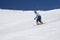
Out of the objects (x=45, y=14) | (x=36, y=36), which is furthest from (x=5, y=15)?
(x=36, y=36)

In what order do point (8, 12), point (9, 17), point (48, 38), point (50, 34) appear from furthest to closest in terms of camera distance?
point (8, 12), point (9, 17), point (50, 34), point (48, 38)

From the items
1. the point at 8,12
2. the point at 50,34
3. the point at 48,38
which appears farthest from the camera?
the point at 8,12

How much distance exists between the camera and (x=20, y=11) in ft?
86.8

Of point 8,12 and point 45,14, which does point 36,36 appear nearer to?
point 45,14

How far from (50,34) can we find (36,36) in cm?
76

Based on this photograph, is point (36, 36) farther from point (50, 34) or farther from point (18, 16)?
point (18, 16)

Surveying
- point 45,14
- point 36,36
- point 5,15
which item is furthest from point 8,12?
point 36,36

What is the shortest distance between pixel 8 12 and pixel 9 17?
1.94 metres

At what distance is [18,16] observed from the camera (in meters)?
26.1

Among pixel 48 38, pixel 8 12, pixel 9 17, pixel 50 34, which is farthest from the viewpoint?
pixel 8 12

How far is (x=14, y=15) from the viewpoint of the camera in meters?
26.6

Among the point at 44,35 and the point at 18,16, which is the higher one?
the point at 44,35

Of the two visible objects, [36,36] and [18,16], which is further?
[18,16]

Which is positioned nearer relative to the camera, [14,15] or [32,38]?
[32,38]
